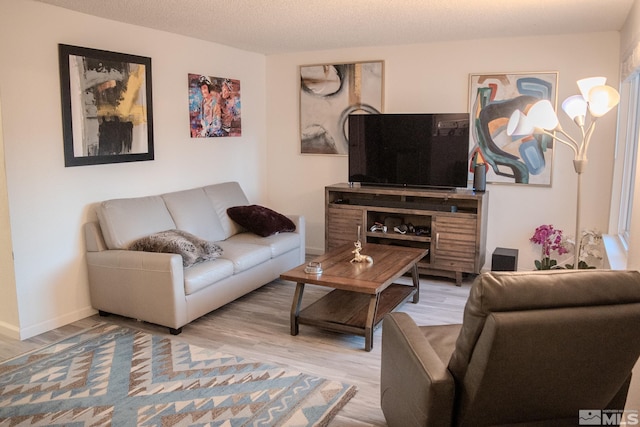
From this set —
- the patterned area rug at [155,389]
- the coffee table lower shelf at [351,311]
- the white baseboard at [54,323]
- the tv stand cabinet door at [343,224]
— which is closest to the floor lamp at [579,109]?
the coffee table lower shelf at [351,311]

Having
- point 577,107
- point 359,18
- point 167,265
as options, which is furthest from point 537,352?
point 359,18

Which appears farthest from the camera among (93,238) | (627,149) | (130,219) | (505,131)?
(505,131)

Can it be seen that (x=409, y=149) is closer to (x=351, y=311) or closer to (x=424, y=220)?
(x=424, y=220)

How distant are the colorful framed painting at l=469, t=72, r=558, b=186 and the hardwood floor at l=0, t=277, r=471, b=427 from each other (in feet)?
4.44

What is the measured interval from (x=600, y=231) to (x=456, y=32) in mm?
2252

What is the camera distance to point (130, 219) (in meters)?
4.18

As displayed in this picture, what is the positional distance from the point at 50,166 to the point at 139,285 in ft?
3.53

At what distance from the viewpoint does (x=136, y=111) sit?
452 cm

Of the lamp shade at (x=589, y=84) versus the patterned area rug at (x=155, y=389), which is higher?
the lamp shade at (x=589, y=84)

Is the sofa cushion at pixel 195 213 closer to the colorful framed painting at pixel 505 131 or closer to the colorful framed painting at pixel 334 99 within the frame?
the colorful framed painting at pixel 334 99

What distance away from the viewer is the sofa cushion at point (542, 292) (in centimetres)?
179

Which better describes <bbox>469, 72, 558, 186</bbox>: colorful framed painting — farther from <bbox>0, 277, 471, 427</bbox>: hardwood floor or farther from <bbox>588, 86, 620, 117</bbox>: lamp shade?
<bbox>588, 86, 620, 117</bbox>: lamp shade

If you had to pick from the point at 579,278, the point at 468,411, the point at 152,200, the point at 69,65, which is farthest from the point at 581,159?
the point at 69,65

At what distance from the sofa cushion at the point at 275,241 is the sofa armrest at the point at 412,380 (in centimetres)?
237
